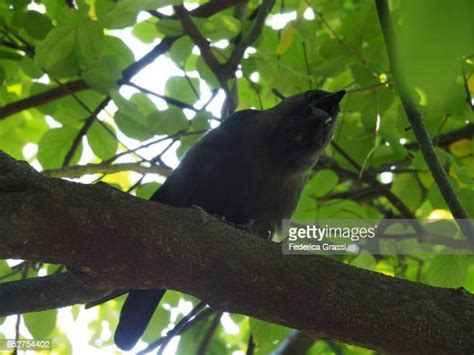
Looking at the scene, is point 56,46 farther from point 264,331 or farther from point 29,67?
point 264,331

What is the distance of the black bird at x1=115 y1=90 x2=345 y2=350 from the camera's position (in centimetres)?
266

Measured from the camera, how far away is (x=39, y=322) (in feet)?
8.51

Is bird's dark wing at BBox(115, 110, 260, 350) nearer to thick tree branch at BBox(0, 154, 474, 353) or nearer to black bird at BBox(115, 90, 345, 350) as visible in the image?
black bird at BBox(115, 90, 345, 350)

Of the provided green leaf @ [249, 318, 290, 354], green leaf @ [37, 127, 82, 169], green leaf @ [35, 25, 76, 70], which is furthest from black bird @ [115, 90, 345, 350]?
green leaf @ [35, 25, 76, 70]

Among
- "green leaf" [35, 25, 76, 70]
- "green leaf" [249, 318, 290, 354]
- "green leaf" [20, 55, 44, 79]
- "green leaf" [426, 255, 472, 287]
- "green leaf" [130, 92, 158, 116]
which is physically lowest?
"green leaf" [249, 318, 290, 354]

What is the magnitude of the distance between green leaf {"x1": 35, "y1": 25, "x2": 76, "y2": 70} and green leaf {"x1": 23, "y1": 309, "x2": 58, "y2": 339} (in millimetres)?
981

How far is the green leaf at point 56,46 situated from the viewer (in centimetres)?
238

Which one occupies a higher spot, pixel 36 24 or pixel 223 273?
pixel 36 24

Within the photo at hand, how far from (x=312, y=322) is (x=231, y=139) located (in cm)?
126

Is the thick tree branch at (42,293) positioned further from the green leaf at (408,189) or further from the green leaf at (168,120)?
the green leaf at (408,189)

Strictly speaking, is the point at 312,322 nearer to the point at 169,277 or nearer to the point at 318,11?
the point at 169,277

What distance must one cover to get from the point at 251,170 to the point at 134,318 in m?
0.76

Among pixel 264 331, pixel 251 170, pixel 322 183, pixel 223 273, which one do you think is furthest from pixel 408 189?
pixel 223 273

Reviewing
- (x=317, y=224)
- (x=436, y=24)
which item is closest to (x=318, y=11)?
(x=317, y=224)
